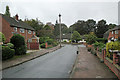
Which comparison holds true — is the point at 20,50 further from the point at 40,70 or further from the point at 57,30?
the point at 57,30

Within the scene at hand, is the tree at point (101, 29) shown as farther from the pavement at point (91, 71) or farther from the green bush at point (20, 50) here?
the pavement at point (91, 71)

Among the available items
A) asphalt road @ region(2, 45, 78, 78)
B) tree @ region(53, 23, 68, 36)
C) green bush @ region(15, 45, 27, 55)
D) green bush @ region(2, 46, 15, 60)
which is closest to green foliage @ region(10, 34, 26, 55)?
green bush @ region(15, 45, 27, 55)

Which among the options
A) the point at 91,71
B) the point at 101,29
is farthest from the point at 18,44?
the point at 101,29

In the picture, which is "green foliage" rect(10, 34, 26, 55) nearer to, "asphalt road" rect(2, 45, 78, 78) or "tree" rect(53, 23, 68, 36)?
"asphalt road" rect(2, 45, 78, 78)

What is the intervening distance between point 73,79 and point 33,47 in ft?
60.6

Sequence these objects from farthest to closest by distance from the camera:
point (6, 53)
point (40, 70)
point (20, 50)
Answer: point (20, 50) → point (6, 53) → point (40, 70)

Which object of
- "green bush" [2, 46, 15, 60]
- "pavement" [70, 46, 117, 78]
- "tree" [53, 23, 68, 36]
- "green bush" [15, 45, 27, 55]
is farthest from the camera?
"tree" [53, 23, 68, 36]

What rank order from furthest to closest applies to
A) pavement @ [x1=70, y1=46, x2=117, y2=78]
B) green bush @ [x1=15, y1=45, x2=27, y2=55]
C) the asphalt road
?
green bush @ [x1=15, y1=45, x2=27, y2=55]
the asphalt road
pavement @ [x1=70, y1=46, x2=117, y2=78]

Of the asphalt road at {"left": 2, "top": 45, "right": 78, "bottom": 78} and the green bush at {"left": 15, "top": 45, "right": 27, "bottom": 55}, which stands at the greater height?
the green bush at {"left": 15, "top": 45, "right": 27, "bottom": 55}

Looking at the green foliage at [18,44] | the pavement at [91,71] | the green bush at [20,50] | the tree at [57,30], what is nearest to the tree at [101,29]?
the tree at [57,30]

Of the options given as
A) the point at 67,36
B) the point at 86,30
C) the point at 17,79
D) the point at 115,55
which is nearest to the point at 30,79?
the point at 17,79

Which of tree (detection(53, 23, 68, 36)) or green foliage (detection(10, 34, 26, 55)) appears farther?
tree (detection(53, 23, 68, 36))

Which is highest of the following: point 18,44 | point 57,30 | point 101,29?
point 57,30

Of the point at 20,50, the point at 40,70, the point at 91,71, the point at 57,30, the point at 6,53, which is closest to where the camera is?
the point at 91,71
